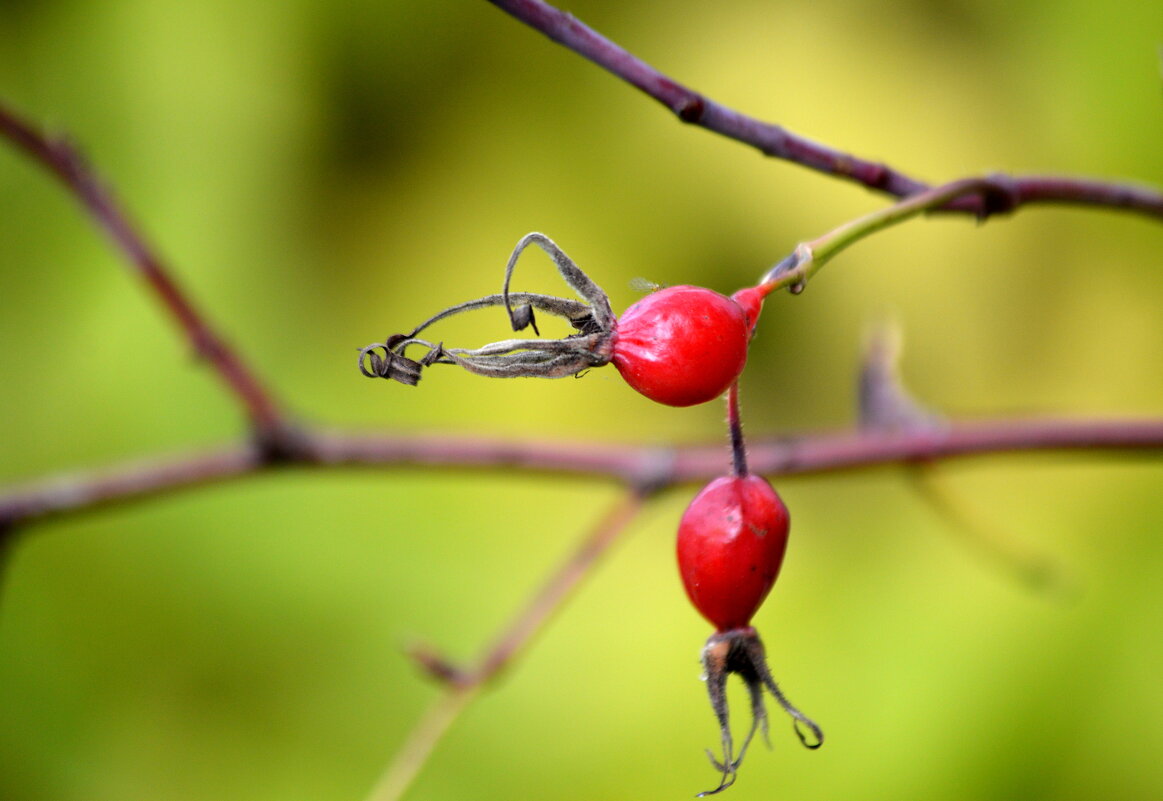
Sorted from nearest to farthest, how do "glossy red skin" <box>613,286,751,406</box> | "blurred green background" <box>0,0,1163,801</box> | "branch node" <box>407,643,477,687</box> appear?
"glossy red skin" <box>613,286,751,406</box> < "branch node" <box>407,643,477,687</box> < "blurred green background" <box>0,0,1163,801</box>

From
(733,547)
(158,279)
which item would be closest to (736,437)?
(733,547)

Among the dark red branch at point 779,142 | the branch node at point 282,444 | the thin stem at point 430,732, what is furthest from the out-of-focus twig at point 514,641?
the dark red branch at point 779,142

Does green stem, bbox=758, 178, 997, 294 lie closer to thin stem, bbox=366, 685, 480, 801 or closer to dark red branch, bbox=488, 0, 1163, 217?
dark red branch, bbox=488, 0, 1163, 217

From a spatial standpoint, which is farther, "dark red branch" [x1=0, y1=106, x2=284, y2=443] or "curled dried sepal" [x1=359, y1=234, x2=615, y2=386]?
"dark red branch" [x1=0, y1=106, x2=284, y2=443]

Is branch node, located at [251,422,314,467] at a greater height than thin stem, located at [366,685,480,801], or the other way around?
branch node, located at [251,422,314,467]

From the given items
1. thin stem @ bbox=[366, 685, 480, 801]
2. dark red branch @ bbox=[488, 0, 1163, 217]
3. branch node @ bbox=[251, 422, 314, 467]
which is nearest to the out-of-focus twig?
thin stem @ bbox=[366, 685, 480, 801]

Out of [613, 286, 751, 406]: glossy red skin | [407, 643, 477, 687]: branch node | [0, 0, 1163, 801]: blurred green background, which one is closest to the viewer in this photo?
[613, 286, 751, 406]: glossy red skin

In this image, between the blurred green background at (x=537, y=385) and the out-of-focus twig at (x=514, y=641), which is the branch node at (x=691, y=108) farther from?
the blurred green background at (x=537, y=385)

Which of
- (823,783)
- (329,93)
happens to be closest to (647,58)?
(329,93)

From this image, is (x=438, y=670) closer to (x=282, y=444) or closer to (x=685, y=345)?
(x=282, y=444)
